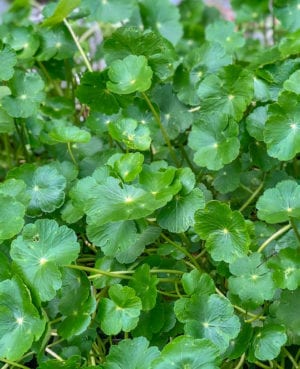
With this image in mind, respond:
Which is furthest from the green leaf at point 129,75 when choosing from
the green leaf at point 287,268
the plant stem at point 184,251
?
the green leaf at point 287,268

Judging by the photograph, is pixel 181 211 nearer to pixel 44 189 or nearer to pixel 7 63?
pixel 44 189

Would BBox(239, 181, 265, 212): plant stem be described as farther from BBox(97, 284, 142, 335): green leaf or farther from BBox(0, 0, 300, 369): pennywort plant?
BBox(97, 284, 142, 335): green leaf

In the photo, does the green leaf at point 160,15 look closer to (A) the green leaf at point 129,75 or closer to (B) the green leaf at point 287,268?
(A) the green leaf at point 129,75

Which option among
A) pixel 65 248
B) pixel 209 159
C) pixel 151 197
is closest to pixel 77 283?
pixel 65 248

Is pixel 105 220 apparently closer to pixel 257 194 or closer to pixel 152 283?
pixel 152 283

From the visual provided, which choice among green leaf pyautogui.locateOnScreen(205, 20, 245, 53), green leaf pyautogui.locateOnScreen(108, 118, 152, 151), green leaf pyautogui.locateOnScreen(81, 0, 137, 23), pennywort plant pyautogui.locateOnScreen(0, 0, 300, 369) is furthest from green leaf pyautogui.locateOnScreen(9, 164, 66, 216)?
green leaf pyautogui.locateOnScreen(205, 20, 245, 53)
